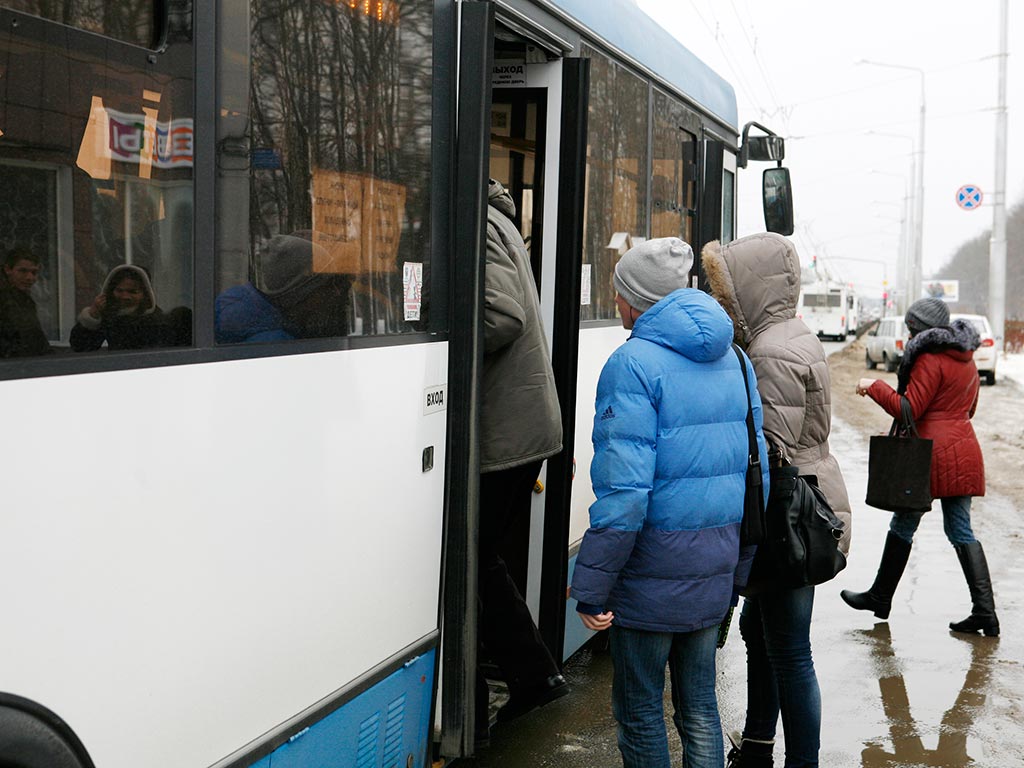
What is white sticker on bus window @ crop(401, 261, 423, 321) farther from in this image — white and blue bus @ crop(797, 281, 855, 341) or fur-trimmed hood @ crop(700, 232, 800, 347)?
white and blue bus @ crop(797, 281, 855, 341)

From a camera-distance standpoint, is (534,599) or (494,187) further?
(534,599)

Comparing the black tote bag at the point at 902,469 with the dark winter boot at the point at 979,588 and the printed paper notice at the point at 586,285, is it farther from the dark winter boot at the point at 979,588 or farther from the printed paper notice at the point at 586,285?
the printed paper notice at the point at 586,285

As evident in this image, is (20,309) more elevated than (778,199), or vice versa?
(778,199)

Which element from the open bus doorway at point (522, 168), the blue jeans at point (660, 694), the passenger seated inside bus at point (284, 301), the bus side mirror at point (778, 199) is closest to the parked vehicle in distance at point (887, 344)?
the bus side mirror at point (778, 199)

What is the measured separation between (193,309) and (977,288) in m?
153

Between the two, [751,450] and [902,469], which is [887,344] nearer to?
[902,469]

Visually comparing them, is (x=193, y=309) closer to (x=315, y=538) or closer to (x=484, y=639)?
(x=315, y=538)

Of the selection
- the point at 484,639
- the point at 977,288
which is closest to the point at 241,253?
the point at 484,639

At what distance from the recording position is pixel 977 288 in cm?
14538

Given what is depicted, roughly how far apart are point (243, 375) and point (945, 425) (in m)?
4.91

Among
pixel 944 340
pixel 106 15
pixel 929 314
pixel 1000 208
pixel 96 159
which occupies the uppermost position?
pixel 1000 208

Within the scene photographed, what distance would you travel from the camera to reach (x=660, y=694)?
3732 millimetres

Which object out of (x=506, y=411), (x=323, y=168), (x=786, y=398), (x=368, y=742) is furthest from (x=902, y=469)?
(x=323, y=168)

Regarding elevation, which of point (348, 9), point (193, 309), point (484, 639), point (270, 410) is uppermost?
point (348, 9)
